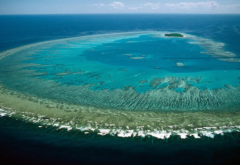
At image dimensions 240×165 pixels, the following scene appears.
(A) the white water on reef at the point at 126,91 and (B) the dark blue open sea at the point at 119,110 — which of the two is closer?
(B) the dark blue open sea at the point at 119,110

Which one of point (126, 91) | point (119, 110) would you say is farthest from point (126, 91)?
point (119, 110)

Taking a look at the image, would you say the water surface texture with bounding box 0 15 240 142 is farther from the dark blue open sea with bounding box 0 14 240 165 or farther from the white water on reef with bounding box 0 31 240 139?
the dark blue open sea with bounding box 0 14 240 165

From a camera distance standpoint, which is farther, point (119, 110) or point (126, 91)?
point (126, 91)

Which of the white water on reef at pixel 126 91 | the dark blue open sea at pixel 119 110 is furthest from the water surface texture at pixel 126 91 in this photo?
the dark blue open sea at pixel 119 110

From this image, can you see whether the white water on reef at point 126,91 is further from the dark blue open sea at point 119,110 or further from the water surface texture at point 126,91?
the dark blue open sea at point 119,110

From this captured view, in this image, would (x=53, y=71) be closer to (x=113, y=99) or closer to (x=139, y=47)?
(x=113, y=99)

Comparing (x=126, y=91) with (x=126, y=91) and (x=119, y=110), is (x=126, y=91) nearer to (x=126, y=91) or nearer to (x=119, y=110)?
(x=126, y=91)

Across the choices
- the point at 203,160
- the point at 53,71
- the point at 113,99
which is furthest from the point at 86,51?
the point at 203,160

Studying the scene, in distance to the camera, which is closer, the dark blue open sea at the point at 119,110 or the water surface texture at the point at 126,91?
the dark blue open sea at the point at 119,110

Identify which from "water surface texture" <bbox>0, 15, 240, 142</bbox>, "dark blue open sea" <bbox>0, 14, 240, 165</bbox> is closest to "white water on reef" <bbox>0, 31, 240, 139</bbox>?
"water surface texture" <bbox>0, 15, 240, 142</bbox>
